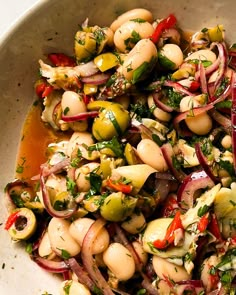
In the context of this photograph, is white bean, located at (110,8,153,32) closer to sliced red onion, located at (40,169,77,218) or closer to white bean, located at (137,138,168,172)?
white bean, located at (137,138,168,172)

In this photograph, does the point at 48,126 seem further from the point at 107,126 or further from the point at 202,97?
the point at 202,97

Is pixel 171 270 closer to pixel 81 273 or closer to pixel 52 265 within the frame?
pixel 81 273

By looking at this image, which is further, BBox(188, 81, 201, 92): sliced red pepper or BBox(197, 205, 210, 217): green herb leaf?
BBox(188, 81, 201, 92): sliced red pepper

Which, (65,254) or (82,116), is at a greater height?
(82,116)

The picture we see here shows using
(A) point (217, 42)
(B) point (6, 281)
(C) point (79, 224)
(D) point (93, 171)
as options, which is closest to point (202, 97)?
(A) point (217, 42)

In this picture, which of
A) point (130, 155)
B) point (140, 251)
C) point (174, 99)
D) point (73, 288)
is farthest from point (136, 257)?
point (174, 99)

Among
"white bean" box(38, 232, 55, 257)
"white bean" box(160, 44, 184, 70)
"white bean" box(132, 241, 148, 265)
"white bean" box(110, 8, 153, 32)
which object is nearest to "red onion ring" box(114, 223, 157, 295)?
"white bean" box(132, 241, 148, 265)
